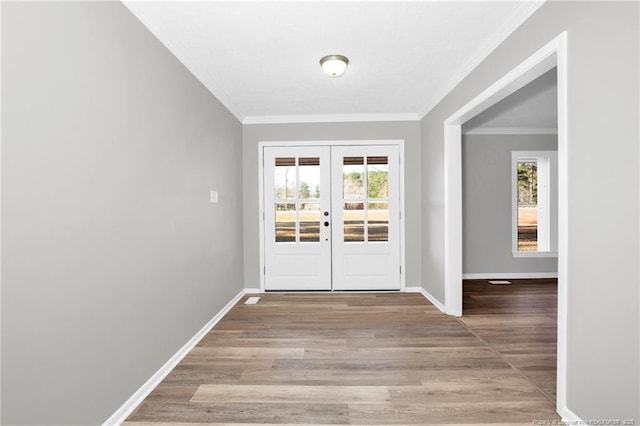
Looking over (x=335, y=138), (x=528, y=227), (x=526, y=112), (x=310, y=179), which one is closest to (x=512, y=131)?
(x=526, y=112)

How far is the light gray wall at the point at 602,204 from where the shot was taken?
1.40 metres

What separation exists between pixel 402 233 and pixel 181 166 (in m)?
3.02

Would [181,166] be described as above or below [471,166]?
below

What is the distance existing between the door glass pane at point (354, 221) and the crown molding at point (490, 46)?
1.63 m

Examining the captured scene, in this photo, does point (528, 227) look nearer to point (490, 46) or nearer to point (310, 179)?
point (310, 179)

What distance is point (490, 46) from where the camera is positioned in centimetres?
251

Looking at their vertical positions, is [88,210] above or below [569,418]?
above

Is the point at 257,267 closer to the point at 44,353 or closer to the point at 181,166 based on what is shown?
the point at 181,166

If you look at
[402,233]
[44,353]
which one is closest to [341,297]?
[402,233]

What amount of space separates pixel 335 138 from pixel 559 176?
3023 millimetres

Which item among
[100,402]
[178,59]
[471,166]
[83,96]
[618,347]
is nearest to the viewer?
[618,347]

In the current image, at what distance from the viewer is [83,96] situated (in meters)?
1.58

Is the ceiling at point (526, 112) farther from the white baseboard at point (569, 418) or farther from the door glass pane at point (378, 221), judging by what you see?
the white baseboard at point (569, 418)

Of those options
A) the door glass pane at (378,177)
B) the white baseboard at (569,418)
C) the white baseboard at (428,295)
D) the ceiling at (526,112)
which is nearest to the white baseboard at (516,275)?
the white baseboard at (428,295)
